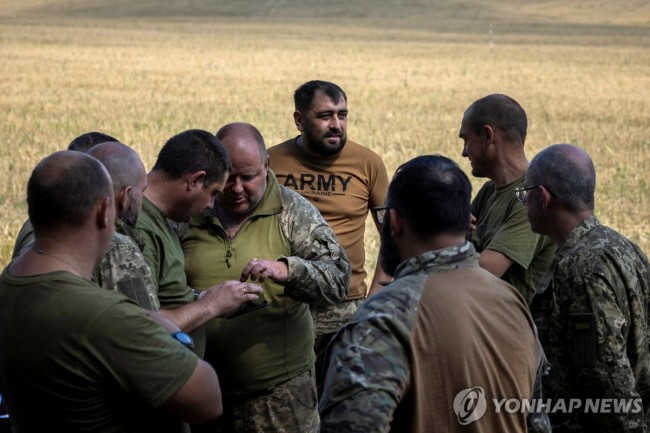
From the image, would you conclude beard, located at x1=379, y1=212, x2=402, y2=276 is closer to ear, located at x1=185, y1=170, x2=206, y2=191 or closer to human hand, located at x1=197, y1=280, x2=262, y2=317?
human hand, located at x1=197, y1=280, x2=262, y2=317

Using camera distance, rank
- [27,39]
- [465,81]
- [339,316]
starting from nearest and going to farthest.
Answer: [339,316]
[465,81]
[27,39]

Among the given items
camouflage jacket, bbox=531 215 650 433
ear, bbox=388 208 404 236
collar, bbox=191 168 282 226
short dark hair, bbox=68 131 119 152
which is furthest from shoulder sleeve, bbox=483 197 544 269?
short dark hair, bbox=68 131 119 152

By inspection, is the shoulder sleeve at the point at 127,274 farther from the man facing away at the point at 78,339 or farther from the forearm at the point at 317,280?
the forearm at the point at 317,280

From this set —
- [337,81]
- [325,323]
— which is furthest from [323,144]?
[337,81]

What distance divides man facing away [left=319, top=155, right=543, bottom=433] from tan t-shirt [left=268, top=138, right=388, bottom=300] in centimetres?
275

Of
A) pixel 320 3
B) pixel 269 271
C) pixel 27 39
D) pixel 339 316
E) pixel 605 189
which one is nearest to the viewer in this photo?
pixel 269 271

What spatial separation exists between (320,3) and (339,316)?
92424 mm

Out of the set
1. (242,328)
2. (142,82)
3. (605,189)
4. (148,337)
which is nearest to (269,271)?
(242,328)

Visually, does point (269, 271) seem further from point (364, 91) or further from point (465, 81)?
point (465, 81)

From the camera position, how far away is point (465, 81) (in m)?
34.4

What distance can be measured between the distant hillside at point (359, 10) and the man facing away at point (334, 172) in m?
73.2

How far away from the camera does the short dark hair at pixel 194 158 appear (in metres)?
4.08

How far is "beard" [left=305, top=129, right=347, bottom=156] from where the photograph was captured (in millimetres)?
5934

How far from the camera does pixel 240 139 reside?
4.59m
